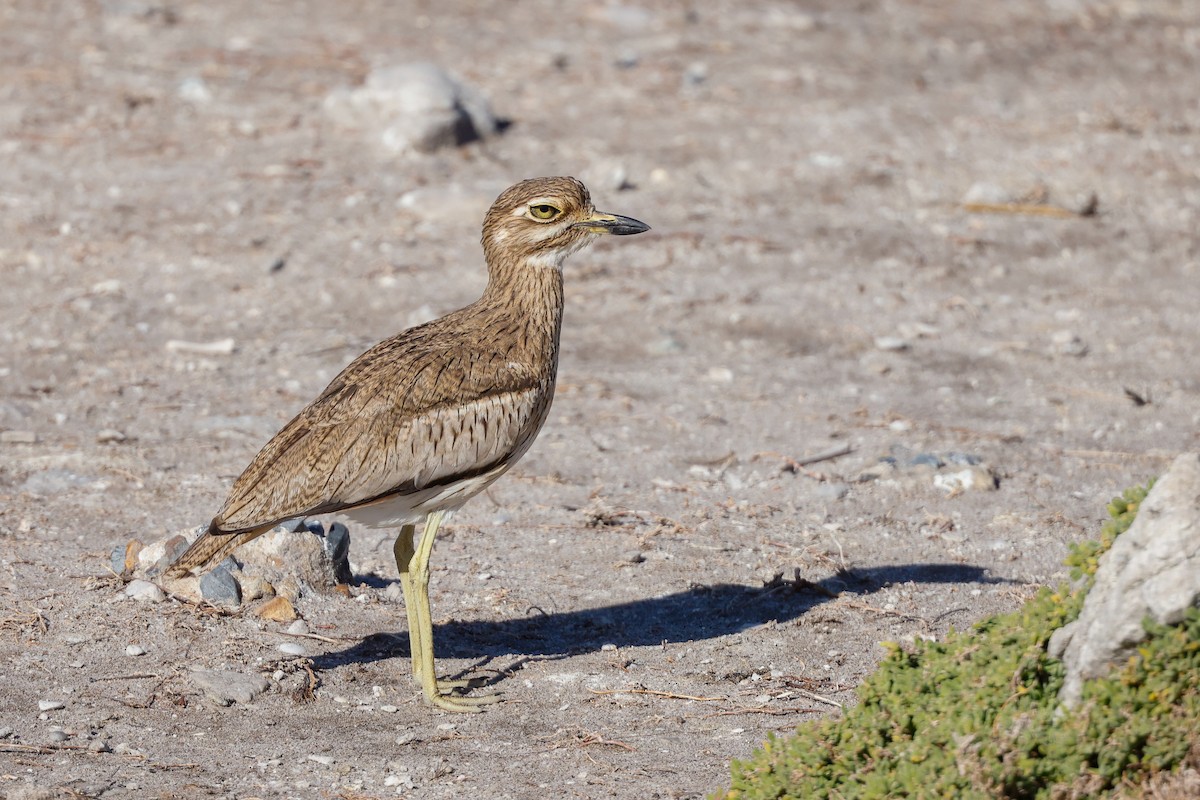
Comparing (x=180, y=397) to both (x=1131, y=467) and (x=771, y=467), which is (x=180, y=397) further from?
(x=1131, y=467)

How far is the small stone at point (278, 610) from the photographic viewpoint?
6.25 metres

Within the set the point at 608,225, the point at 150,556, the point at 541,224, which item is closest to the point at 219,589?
the point at 150,556

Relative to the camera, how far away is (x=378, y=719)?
562 cm

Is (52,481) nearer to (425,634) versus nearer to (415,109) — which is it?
(425,634)

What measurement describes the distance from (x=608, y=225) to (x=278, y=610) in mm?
2118

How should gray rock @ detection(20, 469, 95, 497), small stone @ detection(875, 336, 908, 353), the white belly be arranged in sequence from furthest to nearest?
1. small stone @ detection(875, 336, 908, 353)
2. gray rock @ detection(20, 469, 95, 497)
3. the white belly

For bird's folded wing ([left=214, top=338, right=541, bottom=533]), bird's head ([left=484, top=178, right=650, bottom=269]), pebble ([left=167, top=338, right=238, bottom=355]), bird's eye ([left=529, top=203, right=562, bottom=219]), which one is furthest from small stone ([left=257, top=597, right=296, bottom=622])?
pebble ([left=167, top=338, right=238, bottom=355])

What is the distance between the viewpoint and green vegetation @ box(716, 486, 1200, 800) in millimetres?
3916

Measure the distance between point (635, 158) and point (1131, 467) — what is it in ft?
18.3

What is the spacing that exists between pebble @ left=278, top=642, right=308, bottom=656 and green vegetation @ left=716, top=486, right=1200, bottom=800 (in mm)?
2138

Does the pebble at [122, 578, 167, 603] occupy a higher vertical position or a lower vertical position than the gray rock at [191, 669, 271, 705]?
higher

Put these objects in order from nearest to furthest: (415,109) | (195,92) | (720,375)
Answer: (720,375)
(415,109)
(195,92)

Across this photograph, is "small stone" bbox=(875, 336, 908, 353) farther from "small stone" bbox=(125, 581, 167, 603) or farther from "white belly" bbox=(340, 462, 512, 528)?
"small stone" bbox=(125, 581, 167, 603)

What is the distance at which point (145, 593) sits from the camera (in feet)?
20.6
